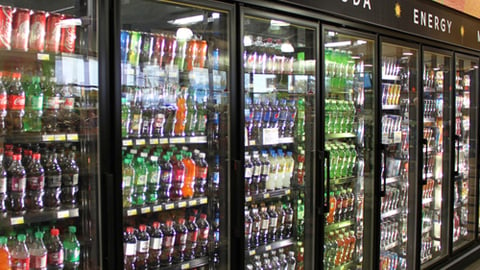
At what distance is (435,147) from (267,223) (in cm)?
276

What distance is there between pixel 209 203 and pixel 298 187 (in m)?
0.91

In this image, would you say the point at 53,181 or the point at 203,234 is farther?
the point at 203,234

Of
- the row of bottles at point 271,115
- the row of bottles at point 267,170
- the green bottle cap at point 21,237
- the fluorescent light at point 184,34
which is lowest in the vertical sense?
the green bottle cap at point 21,237

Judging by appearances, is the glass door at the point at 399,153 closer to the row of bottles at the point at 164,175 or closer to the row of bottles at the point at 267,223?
the row of bottles at the point at 267,223

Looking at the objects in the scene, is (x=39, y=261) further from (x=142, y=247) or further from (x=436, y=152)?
(x=436, y=152)

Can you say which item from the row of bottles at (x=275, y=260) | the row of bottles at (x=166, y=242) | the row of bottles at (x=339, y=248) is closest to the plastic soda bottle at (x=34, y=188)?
the row of bottles at (x=166, y=242)

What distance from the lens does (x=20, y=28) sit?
7.06ft

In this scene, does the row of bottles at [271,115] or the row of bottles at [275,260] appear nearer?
the row of bottles at [271,115]

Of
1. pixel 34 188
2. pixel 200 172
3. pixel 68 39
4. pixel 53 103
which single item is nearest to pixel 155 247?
pixel 200 172

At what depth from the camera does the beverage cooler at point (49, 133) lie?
2.16 metres

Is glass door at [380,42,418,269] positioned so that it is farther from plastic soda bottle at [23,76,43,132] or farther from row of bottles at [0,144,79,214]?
plastic soda bottle at [23,76,43,132]

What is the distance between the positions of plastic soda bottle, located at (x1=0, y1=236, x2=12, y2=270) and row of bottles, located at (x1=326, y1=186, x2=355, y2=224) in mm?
2571

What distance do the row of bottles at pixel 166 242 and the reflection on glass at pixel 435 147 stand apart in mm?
3114

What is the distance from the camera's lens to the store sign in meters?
3.37
